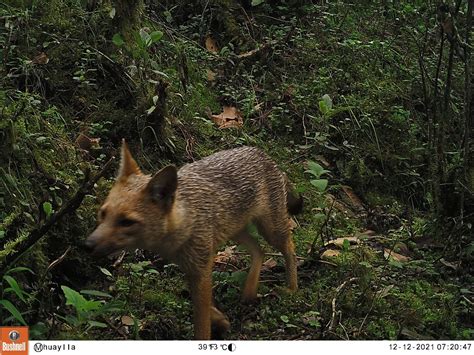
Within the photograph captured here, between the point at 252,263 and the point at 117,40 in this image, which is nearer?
the point at 252,263

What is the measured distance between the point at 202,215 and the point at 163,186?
56 centimetres

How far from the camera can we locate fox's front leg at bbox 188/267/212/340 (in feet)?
15.3

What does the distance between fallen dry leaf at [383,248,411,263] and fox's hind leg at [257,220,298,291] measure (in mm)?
885

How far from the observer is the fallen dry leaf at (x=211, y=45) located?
9.87 m

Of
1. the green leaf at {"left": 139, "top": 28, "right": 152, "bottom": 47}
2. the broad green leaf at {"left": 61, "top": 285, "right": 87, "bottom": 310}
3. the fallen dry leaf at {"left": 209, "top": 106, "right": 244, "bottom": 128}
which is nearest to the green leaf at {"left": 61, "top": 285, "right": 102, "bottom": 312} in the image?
the broad green leaf at {"left": 61, "top": 285, "right": 87, "bottom": 310}

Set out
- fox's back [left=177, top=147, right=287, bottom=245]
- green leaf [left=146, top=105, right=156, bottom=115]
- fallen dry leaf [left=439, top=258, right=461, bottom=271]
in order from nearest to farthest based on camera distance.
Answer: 1. fox's back [left=177, top=147, right=287, bottom=245]
2. fallen dry leaf [left=439, top=258, right=461, bottom=271]
3. green leaf [left=146, top=105, right=156, bottom=115]

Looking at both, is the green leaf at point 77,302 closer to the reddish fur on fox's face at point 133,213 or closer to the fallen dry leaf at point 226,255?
the reddish fur on fox's face at point 133,213

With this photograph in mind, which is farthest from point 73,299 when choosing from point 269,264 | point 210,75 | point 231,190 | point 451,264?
point 210,75

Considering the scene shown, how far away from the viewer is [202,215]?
4953 millimetres

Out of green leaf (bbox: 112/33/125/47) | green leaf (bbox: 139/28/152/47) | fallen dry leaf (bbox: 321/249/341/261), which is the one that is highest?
green leaf (bbox: 139/28/152/47)

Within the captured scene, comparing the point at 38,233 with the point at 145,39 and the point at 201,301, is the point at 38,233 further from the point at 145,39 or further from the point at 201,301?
the point at 145,39

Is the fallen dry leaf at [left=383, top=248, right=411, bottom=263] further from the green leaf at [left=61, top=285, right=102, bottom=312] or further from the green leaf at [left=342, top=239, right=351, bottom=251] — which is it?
the green leaf at [left=61, top=285, right=102, bottom=312]

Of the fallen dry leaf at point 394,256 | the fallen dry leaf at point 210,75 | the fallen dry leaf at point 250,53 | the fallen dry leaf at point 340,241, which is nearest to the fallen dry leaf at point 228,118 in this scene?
the fallen dry leaf at point 210,75
